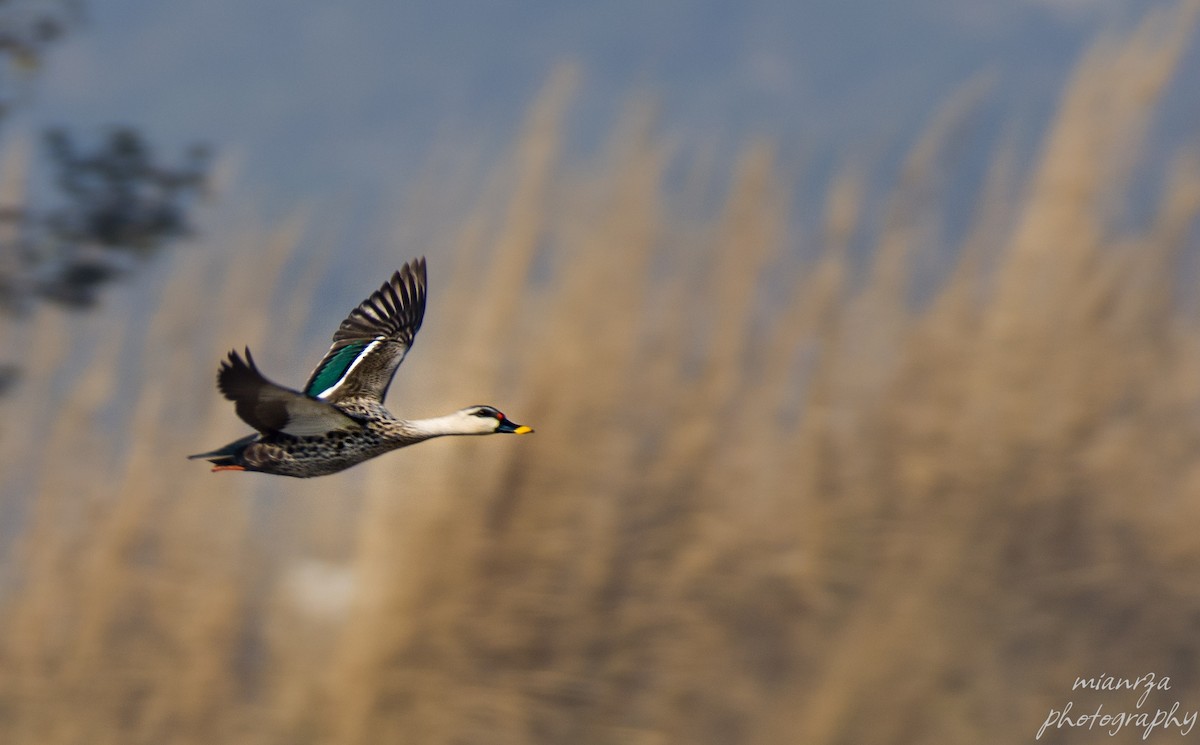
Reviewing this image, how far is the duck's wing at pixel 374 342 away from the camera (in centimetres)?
387

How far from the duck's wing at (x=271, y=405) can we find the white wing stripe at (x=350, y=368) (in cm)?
33

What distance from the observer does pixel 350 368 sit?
3963mm

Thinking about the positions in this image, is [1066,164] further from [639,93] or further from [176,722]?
[176,722]

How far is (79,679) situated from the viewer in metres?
5.41

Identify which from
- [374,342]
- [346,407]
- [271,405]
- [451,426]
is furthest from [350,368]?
[271,405]

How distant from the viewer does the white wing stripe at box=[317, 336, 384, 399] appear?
12.5 feet

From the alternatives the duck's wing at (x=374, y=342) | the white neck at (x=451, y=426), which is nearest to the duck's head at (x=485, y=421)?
the white neck at (x=451, y=426)

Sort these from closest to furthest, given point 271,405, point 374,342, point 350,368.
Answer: point 271,405
point 350,368
point 374,342

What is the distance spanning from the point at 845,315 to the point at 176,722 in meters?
2.55

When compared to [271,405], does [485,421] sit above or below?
above

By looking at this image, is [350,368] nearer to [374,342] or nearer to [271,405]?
[374,342]

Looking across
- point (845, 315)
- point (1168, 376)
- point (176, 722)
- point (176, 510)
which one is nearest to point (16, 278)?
point (176, 510)

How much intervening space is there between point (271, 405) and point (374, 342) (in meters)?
0.87

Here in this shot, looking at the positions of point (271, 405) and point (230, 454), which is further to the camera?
point (230, 454)
